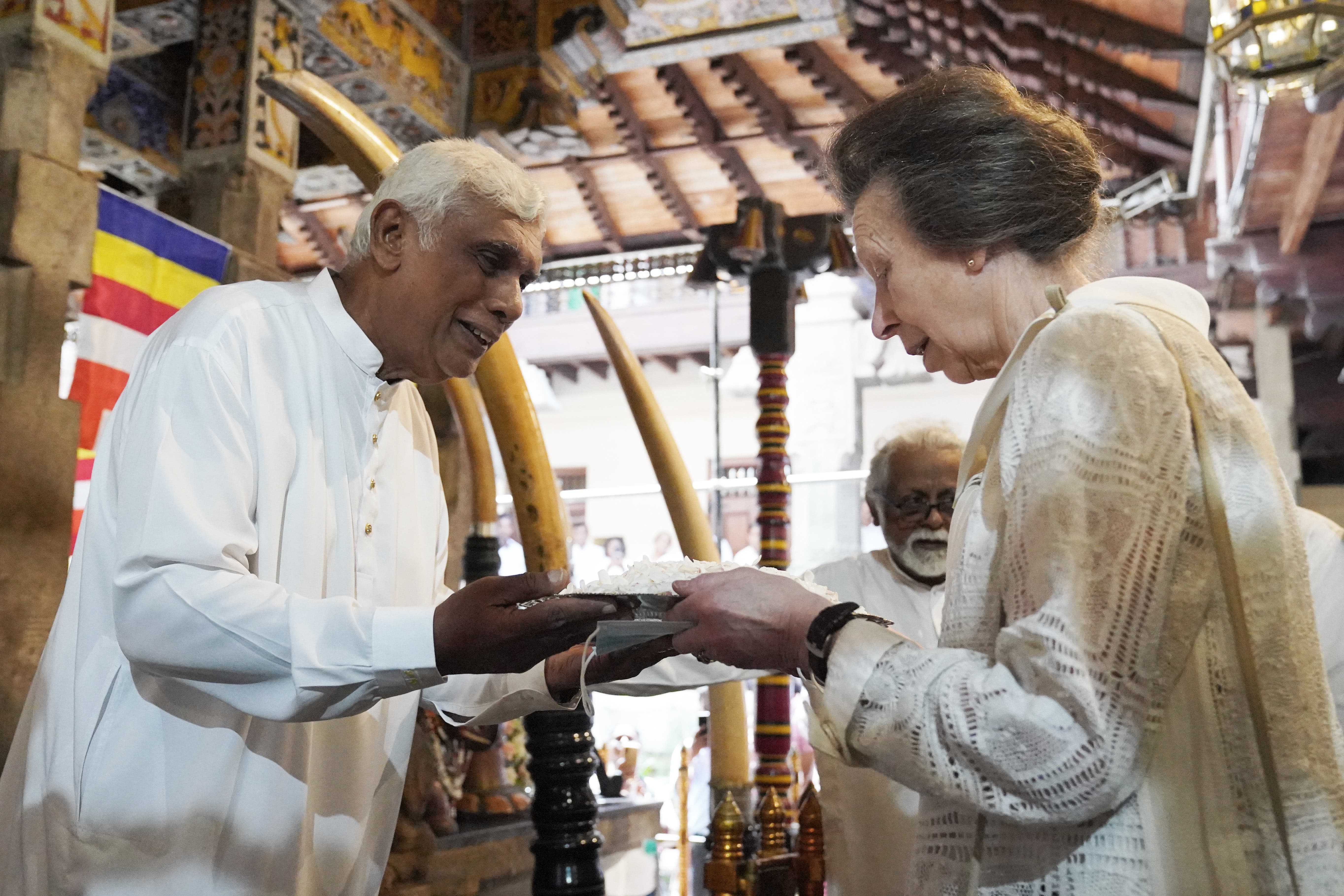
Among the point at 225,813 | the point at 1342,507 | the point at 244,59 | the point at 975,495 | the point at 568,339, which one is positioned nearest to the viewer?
the point at 975,495

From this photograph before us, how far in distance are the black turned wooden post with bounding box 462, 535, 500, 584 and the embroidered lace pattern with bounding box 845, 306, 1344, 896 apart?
108 inches

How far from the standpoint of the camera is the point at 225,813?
72.1 inches

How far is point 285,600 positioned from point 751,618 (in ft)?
2.35

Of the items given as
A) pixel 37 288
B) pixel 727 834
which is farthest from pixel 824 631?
pixel 37 288

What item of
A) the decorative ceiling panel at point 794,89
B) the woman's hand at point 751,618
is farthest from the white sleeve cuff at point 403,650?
the decorative ceiling panel at point 794,89

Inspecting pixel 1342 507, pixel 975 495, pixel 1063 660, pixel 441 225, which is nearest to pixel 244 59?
pixel 441 225

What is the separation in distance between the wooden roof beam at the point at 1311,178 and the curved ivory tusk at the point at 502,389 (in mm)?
4915

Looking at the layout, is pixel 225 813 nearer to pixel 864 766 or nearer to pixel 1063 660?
pixel 864 766

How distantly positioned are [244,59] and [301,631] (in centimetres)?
435

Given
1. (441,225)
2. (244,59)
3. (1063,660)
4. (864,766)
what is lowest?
(864,766)

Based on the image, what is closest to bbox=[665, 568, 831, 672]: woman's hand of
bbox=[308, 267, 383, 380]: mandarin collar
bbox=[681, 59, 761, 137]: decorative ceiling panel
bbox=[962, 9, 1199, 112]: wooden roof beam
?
bbox=[308, 267, 383, 380]: mandarin collar

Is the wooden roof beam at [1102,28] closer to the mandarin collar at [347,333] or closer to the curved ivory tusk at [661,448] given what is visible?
the curved ivory tusk at [661,448]

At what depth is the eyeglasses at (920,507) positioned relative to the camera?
3.71 metres

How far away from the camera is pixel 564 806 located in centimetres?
263
